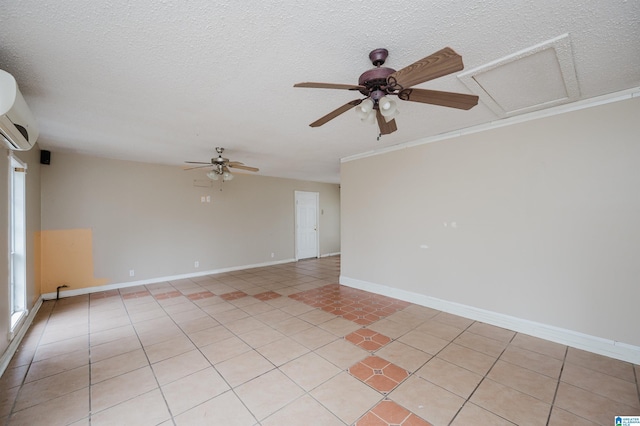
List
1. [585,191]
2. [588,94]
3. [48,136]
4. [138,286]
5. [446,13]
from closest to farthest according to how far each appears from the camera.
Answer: [446,13]
[588,94]
[585,191]
[48,136]
[138,286]

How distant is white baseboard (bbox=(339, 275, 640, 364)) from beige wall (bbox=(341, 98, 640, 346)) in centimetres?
6

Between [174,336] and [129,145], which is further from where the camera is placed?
[129,145]

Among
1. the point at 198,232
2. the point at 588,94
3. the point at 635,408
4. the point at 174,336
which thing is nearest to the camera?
the point at 635,408

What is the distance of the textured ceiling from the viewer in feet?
4.62

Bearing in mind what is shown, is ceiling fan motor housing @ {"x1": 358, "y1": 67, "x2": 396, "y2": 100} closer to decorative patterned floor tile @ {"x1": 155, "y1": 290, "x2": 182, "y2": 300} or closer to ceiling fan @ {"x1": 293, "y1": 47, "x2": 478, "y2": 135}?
ceiling fan @ {"x1": 293, "y1": 47, "x2": 478, "y2": 135}

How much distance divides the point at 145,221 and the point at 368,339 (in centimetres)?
492

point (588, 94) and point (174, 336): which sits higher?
point (588, 94)

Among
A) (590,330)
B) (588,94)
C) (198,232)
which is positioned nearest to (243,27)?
(588,94)

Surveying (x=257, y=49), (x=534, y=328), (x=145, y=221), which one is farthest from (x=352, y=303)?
(x=145, y=221)

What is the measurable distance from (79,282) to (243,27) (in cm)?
545

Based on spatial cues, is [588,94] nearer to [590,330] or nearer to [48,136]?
[590,330]

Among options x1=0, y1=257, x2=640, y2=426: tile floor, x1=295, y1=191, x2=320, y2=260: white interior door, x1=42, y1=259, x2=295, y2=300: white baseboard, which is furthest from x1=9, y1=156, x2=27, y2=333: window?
x1=295, y1=191, x2=320, y2=260: white interior door

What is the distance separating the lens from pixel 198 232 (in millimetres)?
5906

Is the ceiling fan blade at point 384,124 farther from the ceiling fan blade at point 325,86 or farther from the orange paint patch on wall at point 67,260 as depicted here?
the orange paint patch on wall at point 67,260
